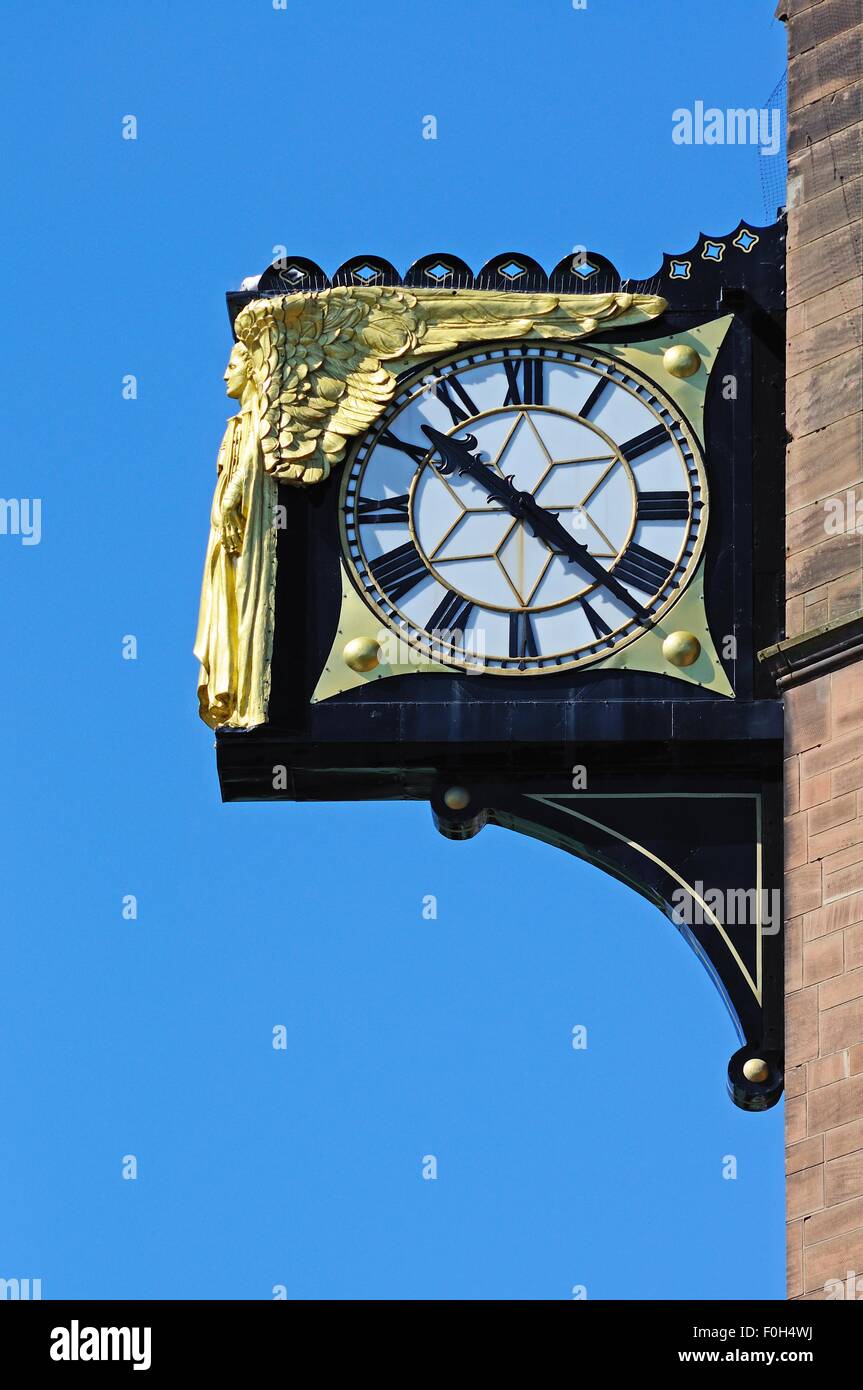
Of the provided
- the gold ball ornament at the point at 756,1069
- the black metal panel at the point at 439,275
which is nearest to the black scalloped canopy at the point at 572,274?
the black metal panel at the point at 439,275

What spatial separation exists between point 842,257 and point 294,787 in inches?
172

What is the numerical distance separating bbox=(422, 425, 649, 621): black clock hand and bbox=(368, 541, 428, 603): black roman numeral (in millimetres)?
571

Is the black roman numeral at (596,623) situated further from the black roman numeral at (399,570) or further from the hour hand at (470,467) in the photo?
the black roman numeral at (399,570)

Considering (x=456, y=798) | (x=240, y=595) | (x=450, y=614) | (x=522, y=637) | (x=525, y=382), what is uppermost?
(x=525, y=382)

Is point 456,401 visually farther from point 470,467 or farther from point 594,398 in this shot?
point 594,398

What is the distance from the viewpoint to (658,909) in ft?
91.6

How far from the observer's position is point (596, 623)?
93.9ft

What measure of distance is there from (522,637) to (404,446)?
1.43 metres

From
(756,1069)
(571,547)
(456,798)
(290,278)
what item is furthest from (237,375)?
(756,1069)

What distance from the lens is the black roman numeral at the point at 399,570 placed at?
28797 millimetres

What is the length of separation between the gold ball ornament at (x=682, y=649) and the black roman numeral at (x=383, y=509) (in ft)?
5.89

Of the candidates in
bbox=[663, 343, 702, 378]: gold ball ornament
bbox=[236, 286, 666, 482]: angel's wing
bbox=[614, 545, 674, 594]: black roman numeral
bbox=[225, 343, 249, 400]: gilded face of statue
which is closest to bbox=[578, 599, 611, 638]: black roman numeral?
bbox=[614, 545, 674, 594]: black roman numeral
